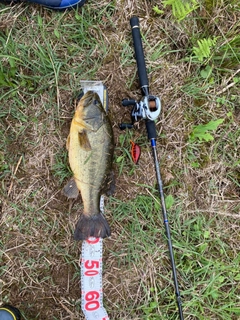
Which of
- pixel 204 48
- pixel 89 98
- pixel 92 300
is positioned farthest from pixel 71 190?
pixel 204 48

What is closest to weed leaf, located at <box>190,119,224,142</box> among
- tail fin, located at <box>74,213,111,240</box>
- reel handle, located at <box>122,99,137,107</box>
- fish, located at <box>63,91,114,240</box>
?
reel handle, located at <box>122,99,137,107</box>

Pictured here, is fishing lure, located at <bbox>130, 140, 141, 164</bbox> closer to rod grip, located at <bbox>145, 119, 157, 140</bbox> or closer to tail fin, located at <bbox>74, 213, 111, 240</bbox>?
rod grip, located at <bbox>145, 119, 157, 140</bbox>

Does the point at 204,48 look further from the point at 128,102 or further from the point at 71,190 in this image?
the point at 71,190

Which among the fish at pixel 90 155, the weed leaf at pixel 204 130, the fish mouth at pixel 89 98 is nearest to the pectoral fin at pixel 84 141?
the fish at pixel 90 155

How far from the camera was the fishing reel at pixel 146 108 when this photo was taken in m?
2.75

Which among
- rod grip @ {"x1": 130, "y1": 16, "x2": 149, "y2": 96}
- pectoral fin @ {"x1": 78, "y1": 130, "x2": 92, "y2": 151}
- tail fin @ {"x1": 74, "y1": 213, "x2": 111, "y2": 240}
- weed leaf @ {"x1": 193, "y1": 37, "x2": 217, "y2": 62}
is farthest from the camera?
weed leaf @ {"x1": 193, "y1": 37, "x2": 217, "y2": 62}

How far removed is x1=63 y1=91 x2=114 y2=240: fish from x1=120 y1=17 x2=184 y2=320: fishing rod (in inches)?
11.8

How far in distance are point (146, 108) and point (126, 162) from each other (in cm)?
63

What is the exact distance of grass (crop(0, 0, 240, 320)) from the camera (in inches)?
119

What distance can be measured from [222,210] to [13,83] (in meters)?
2.43

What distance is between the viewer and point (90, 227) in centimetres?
285

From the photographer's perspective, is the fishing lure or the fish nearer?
the fish

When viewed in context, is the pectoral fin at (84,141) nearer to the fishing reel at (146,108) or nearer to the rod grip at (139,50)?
the fishing reel at (146,108)

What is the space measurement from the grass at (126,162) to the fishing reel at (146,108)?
230mm
